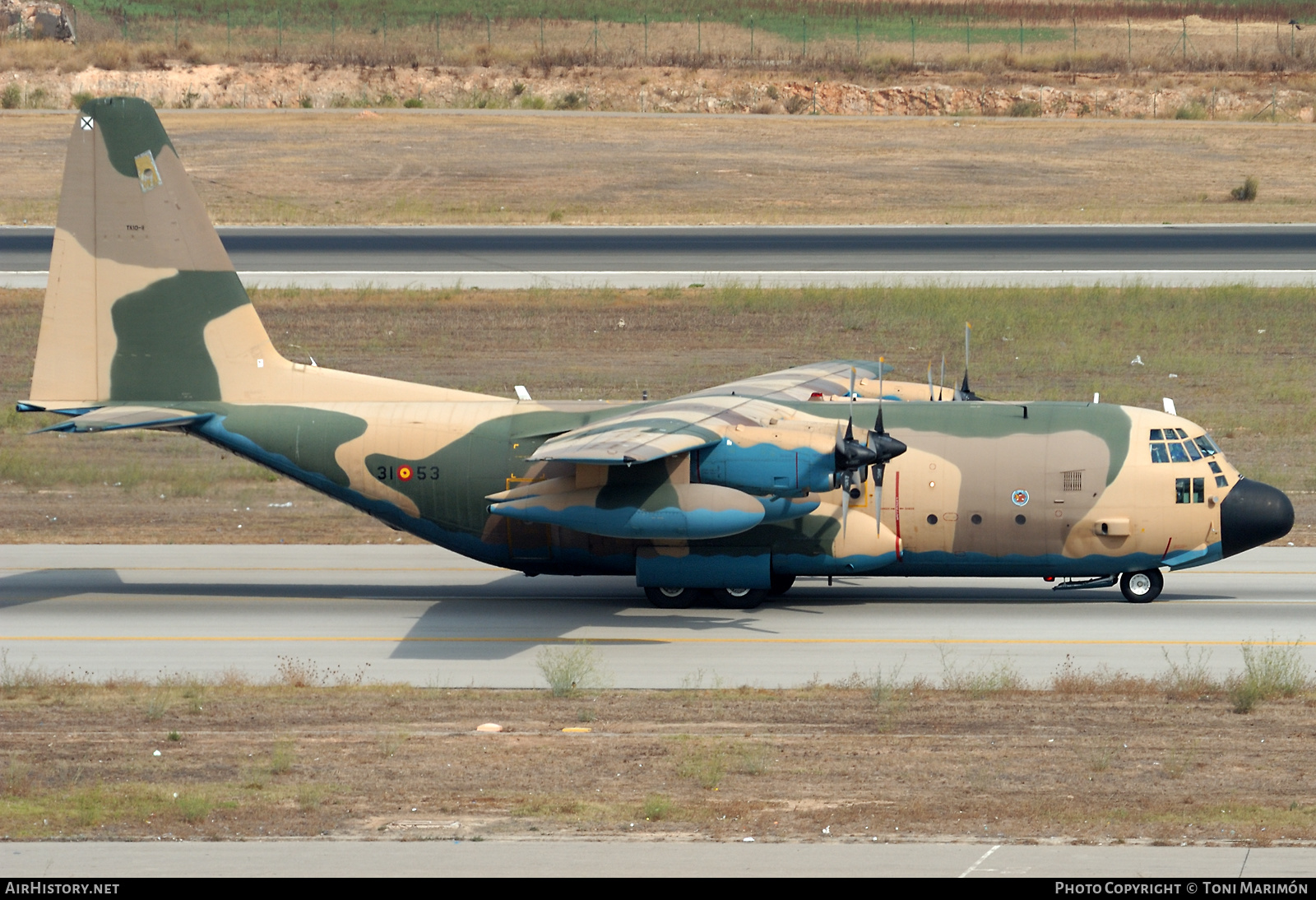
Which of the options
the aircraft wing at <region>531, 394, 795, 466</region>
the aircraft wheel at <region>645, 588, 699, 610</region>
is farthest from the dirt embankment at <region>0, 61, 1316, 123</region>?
the aircraft wheel at <region>645, 588, 699, 610</region>

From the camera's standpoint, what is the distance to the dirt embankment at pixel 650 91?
8925 centimetres

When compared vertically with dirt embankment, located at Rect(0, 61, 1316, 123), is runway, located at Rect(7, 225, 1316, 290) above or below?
below

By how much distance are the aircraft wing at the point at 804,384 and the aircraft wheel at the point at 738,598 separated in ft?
11.3

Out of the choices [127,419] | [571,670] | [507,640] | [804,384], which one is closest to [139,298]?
[127,419]

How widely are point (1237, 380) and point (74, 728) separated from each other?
36.5 metres

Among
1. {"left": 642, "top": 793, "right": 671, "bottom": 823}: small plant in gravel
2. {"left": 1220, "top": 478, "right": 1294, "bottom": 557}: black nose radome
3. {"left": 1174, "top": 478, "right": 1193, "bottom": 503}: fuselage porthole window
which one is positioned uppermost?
{"left": 1174, "top": 478, "right": 1193, "bottom": 503}: fuselage porthole window

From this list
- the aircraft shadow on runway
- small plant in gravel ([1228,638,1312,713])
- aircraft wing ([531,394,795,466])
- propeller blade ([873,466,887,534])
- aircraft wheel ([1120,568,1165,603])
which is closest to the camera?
small plant in gravel ([1228,638,1312,713])

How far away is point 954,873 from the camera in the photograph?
1241cm

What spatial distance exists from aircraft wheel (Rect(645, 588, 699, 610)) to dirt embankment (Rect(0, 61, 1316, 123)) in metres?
67.0

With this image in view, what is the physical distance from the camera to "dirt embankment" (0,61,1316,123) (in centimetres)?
8925

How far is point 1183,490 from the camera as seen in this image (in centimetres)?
2452

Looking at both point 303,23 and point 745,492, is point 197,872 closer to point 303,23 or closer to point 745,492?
point 745,492

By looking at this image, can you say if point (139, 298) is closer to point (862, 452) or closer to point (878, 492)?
point (862, 452)

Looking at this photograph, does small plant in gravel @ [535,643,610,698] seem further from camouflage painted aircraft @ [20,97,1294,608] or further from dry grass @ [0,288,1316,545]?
dry grass @ [0,288,1316,545]
